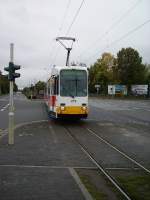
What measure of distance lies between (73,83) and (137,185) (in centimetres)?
1568

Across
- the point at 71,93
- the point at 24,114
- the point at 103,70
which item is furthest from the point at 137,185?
the point at 103,70

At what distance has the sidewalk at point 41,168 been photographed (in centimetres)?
884

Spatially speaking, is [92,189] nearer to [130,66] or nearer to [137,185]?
[137,185]

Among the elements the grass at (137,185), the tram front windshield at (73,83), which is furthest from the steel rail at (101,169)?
the tram front windshield at (73,83)

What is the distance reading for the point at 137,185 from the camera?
9.64 m

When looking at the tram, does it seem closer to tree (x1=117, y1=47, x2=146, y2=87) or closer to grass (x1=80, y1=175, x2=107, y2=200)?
grass (x1=80, y1=175, x2=107, y2=200)

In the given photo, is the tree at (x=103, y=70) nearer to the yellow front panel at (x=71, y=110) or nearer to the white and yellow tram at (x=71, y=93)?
the white and yellow tram at (x=71, y=93)

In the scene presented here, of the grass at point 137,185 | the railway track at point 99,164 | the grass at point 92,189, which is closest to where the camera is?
the grass at point 92,189

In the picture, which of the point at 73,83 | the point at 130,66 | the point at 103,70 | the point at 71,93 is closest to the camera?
the point at 71,93

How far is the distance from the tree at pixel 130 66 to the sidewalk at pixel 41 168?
302 feet

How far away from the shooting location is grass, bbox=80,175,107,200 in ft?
28.2

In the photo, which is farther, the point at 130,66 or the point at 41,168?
the point at 130,66

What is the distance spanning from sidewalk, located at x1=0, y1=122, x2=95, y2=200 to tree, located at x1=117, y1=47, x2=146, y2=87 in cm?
9217

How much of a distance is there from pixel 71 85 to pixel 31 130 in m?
4.78
